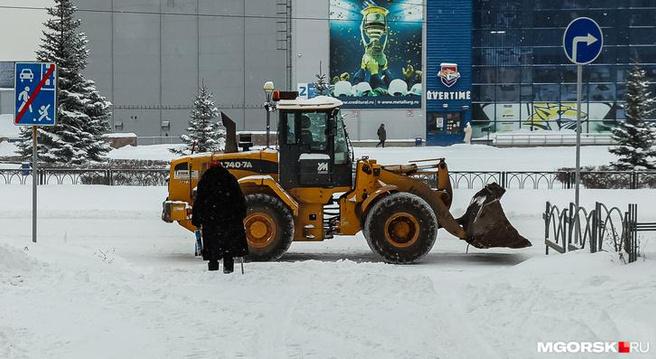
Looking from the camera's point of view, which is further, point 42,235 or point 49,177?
point 49,177

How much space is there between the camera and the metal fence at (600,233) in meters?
10.3

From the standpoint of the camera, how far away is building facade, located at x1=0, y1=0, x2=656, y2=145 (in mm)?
63094

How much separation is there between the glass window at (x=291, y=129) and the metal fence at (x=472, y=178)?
13625mm

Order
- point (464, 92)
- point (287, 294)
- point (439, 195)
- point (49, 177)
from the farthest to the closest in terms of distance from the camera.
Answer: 1. point (464, 92)
2. point (49, 177)
3. point (439, 195)
4. point (287, 294)

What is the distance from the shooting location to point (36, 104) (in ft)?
42.8

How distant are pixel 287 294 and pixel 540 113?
56.9 m

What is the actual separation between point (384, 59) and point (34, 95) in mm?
51259

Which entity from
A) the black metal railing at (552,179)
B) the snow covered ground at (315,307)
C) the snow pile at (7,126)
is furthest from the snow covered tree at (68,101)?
the snow pile at (7,126)

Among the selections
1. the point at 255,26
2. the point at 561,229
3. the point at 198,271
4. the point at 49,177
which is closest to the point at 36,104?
the point at 198,271

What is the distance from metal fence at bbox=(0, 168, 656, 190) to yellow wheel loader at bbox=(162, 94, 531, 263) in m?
13.0

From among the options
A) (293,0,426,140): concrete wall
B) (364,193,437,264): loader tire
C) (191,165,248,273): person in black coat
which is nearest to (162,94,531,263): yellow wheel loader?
(364,193,437,264): loader tire

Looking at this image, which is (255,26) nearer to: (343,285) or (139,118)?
(139,118)

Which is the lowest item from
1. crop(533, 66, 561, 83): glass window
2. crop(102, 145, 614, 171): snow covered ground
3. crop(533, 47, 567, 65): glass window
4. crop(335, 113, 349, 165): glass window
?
crop(102, 145, 614, 171): snow covered ground

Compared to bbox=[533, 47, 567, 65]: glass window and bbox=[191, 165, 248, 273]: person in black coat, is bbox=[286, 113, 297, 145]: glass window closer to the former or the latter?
bbox=[191, 165, 248, 273]: person in black coat
